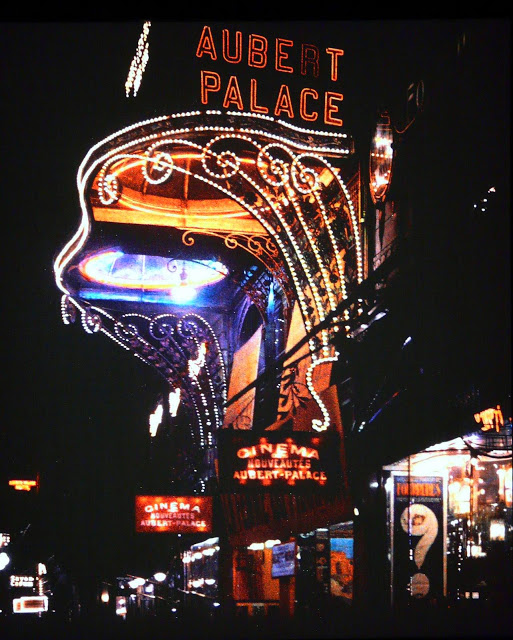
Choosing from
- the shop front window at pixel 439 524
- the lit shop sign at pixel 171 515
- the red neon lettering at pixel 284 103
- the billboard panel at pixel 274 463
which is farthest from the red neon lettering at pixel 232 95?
the lit shop sign at pixel 171 515

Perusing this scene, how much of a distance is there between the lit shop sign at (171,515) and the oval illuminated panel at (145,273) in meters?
5.16

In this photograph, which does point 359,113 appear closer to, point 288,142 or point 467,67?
point 288,142

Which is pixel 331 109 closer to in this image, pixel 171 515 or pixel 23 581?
pixel 171 515

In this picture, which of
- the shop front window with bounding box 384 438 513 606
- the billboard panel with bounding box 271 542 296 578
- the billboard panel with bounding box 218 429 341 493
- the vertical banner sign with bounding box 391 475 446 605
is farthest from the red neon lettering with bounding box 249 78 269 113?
the billboard panel with bounding box 271 542 296 578

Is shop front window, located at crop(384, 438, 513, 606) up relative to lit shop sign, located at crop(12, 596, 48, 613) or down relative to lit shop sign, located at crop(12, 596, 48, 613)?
up

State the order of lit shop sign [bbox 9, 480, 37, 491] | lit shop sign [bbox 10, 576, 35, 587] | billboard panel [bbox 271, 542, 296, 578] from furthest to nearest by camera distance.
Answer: lit shop sign [bbox 10, 576, 35, 587], lit shop sign [bbox 9, 480, 37, 491], billboard panel [bbox 271, 542, 296, 578]

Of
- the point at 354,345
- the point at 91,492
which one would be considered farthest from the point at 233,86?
the point at 91,492

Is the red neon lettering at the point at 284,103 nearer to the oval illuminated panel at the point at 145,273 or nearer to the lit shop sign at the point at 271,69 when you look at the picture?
the lit shop sign at the point at 271,69

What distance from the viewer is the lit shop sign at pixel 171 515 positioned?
65.1ft

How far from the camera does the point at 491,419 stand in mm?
9188

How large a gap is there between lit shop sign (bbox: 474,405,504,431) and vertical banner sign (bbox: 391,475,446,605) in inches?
101

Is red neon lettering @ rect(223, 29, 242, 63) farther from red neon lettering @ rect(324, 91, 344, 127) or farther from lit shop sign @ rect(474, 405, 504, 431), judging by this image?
lit shop sign @ rect(474, 405, 504, 431)

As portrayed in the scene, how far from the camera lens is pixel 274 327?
19.6m

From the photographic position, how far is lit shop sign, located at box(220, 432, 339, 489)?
11820 mm
